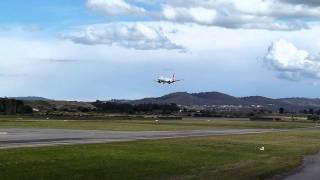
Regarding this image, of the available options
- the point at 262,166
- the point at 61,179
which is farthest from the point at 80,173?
the point at 262,166

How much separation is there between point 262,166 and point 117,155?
296 inches

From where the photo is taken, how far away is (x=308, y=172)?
2800cm

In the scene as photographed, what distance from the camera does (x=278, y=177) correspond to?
1003 inches

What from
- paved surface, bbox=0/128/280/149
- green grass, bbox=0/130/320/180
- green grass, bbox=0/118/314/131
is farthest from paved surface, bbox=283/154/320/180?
green grass, bbox=0/118/314/131

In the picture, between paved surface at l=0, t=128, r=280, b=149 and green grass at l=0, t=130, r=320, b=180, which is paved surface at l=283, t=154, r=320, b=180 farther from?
paved surface at l=0, t=128, r=280, b=149

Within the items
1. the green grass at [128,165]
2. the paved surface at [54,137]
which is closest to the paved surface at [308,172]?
the green grass at [128,165]

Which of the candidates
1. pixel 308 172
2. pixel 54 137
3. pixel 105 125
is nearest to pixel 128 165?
pixel 308 172

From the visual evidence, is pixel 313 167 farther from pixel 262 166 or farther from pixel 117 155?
pixel 117 155

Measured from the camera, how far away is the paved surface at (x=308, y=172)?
25.2 m

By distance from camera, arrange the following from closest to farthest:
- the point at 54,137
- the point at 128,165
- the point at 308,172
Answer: the point at 128,165
the point at 308,172
the point at 54,137

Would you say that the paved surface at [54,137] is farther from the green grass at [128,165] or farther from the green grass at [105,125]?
the green grass at [105,125]

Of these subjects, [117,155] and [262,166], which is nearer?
[262,166]

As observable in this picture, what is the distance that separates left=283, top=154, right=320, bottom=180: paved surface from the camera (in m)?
25.2

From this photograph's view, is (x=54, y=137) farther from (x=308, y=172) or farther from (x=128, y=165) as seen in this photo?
(x=308, y=172)
